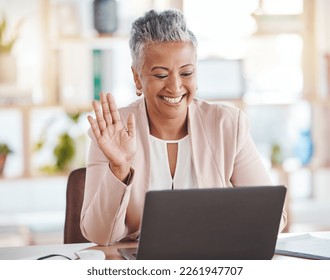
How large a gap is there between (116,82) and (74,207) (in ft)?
6.20

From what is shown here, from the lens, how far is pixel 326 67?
149 inches

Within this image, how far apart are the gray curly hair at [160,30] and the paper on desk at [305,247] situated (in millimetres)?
578

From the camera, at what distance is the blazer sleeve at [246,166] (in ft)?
6.33

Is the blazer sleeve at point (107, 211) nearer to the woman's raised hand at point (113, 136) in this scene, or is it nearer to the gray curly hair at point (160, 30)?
the woman's raised hand at point (113, 136)

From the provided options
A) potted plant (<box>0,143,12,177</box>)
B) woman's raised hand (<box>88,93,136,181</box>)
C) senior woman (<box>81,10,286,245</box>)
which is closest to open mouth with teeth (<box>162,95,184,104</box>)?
senior woman (<box>81,10,286,245</box>)

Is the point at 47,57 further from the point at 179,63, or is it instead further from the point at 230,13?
the point at 179,63

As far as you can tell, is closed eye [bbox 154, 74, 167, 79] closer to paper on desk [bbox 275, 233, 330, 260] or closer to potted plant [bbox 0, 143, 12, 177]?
paper on desk [bbox 275, 233, 330, 260]

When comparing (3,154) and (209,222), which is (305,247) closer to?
(209,222)

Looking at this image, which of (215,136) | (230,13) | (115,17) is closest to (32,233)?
(115,17)

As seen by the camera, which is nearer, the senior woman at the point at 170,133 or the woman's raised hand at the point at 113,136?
the woman's raised hand at the point at 113,136

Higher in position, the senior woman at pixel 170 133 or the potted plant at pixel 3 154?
the senior woman at pixel 170 133

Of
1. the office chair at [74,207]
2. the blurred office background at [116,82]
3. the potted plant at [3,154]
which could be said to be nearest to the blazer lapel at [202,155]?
the office chair at [74,207]

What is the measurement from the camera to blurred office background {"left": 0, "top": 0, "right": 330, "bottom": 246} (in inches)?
143

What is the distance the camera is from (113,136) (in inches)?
68.0
